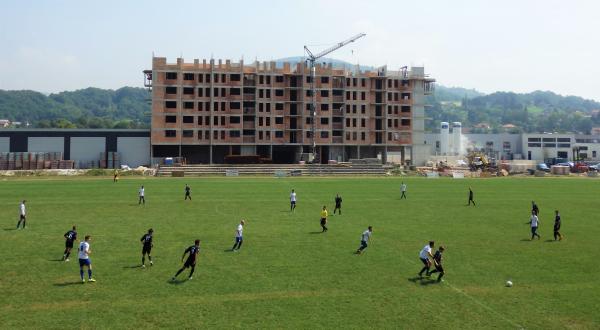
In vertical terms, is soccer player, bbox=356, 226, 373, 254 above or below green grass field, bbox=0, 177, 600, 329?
above

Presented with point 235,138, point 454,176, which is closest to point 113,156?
point 235,138

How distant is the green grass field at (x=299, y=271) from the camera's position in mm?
16734

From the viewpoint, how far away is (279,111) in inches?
4486

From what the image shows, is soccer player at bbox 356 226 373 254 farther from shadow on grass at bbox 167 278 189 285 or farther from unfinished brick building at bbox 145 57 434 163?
unfinished brick building at bbox 145 57 434 163

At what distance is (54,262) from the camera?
23266mm

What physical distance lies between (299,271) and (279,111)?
93.5 m

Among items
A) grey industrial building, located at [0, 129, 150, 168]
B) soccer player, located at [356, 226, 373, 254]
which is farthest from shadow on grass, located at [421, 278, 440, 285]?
grey industrial building, located at [0, 129, 150, 168]

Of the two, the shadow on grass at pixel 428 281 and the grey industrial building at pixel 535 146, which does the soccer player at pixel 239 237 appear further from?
the grey industrial building at pixel 535 146

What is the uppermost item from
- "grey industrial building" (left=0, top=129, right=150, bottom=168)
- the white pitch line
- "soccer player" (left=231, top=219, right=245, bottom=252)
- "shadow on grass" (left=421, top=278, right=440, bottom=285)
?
"grey industrial building" (left=0, top=129, right=150, bottom=168)

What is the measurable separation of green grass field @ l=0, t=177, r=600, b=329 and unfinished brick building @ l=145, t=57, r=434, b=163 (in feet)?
219

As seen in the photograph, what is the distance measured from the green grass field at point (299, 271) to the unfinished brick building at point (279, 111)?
66.9 metres

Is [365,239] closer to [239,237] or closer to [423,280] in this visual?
[423,280]

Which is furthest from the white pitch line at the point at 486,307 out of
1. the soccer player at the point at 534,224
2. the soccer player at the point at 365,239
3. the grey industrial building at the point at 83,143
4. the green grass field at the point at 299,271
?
the grey industrial building at the point at 83,143

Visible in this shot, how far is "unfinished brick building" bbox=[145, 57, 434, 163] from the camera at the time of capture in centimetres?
10731
